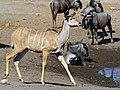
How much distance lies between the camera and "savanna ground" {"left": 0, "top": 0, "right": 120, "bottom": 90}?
15.6 m

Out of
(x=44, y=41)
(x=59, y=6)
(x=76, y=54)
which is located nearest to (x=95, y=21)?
(x=76, y=54)

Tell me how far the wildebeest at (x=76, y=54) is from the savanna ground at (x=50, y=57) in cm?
34

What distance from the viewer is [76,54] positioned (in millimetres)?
21031

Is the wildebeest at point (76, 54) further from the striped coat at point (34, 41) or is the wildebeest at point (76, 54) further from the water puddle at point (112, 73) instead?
the striped coat at point (34, 41)

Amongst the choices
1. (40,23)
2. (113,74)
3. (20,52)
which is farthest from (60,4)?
(20,52)

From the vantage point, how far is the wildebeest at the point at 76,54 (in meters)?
20.4

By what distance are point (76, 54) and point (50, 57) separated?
37.3 inches

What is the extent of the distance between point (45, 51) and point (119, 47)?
9.80 metres

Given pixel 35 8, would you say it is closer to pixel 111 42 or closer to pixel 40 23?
pixel 40 23

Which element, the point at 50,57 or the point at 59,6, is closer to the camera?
the point at 50,57

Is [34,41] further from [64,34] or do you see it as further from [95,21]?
[95,21]

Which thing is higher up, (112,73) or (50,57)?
(50,57)

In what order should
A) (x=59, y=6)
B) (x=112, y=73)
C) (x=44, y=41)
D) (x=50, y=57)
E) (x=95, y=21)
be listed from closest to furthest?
(x=44, y=41) → (x=112, y=73) → (x=50, y=57) → (x=95, y=21) → (x=59, y=6)

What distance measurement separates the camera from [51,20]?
104ft
